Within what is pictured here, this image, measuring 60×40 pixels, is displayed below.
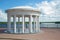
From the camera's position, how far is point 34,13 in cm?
2633

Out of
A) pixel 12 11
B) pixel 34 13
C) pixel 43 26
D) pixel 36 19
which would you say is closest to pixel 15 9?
pixel 12 11

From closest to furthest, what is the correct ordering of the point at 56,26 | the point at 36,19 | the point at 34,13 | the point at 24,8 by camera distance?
the point at 24,8
the point at 34,13
the point at 36,19
the point at 56,26

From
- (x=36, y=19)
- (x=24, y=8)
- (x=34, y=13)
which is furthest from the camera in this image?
(x=36, y=19)

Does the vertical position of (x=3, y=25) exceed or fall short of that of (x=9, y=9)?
it falls short

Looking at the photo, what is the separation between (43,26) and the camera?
4669 centimetres

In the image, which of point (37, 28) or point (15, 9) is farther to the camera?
point (37, 28)

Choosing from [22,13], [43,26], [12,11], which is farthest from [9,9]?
[43,26]

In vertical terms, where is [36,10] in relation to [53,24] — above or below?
above

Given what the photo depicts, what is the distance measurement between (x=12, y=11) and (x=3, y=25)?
23554mm

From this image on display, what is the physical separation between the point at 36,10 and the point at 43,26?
70.3ft

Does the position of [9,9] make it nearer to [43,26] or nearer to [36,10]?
[36,10]

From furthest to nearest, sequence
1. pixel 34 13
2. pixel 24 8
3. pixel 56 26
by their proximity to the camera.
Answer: pixel 56 26 → pixel 34 13 → pixel 24 8

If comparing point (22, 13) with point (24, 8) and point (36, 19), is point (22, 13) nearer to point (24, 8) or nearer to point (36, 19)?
point (24, 8)

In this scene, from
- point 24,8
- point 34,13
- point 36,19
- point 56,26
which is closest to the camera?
point 24,8
